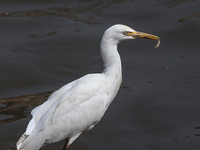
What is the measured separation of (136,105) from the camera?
25.7 ft

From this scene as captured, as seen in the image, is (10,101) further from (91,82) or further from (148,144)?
(148,144)

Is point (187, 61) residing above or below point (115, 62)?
below

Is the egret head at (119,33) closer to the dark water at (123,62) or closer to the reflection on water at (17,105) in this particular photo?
the dark water at (123,62)

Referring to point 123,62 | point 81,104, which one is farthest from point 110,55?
point 123,62

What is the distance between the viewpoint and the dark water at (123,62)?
6939mm

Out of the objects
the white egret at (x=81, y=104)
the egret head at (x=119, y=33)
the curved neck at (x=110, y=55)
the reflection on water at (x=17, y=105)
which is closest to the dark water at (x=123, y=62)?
the reflection on water at (x=17, y=105)

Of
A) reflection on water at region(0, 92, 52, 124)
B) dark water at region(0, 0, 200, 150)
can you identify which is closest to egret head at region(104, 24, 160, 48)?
dark water at region(0, 0, 200, 150)

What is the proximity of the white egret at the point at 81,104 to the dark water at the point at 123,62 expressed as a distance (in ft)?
2.84

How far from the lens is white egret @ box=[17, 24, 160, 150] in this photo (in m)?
5.78

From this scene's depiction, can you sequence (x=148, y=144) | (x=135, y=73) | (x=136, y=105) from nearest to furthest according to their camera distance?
1. (x=148, y=144)
2. (x=136, y=105)
3. (x=135, y=73)

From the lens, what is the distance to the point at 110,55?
5871 mm

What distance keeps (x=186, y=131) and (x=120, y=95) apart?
6.00 feet

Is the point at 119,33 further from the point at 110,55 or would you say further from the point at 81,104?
the point at 81,104

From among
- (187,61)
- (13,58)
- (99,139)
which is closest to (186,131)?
(99,139)
